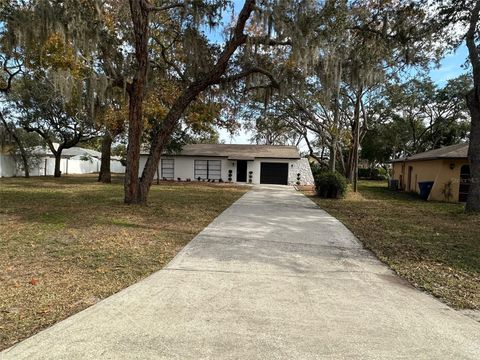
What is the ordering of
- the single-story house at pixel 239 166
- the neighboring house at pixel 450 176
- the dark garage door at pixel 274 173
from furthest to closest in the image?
the dark garage door at pixel 274 173 → the single-story house at pixel 239 166 → the neighboring house at pixel 450 176

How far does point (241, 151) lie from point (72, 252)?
2365cm

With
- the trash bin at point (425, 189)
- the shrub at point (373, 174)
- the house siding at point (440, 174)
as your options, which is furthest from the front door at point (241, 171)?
the shrub at point (373, 174)

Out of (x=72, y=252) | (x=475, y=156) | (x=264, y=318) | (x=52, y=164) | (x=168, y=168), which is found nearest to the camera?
(x=264, y=318)

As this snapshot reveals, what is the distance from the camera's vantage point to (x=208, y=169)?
28.0m

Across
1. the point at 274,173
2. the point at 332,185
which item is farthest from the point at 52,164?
the point at 332,185

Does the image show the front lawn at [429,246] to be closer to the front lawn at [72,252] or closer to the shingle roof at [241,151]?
the front lawn at [72,252]

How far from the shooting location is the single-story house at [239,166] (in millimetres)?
26656

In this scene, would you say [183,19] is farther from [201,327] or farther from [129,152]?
[201,327]

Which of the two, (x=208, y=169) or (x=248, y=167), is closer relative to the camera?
(x=248, y=167)

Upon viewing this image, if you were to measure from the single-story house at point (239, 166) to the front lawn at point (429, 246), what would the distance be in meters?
14.9

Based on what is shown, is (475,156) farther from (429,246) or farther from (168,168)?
(168,168)

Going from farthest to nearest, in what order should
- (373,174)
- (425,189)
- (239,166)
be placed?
(373,174), (239,166), (425,189)

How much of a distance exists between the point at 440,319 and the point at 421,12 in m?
11.0

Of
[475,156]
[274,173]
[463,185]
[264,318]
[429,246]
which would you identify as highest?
[475,156]
